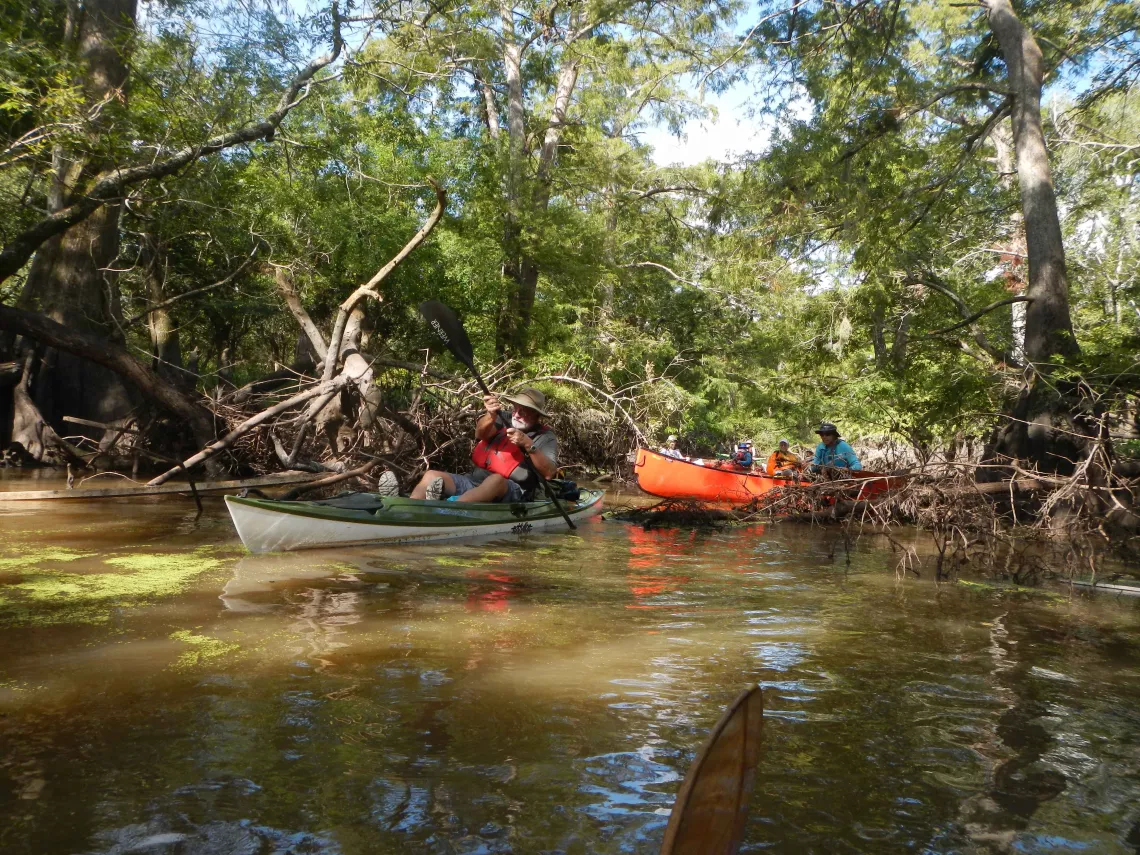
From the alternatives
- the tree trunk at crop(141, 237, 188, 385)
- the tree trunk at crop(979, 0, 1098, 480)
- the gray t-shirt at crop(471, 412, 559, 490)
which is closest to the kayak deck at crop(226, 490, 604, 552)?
the gray t-shirt at crop(471, 412, 559, 490)

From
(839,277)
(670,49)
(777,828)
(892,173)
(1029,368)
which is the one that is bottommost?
(777,828)

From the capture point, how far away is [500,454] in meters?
9.36

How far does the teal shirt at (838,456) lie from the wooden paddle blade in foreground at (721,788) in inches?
425

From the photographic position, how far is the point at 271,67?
12.1 metres

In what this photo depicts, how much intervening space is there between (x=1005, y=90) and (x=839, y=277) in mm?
4664

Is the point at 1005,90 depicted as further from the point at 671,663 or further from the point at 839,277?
the point at 671,663

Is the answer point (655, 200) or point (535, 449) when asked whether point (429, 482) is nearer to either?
point (535, 449)

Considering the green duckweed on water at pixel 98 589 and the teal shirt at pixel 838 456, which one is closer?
the green duckweed on water at pixel 98 589

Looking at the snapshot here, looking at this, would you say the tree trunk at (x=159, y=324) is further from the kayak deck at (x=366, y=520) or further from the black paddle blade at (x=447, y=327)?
the kayak deck at (x=366, y=520)

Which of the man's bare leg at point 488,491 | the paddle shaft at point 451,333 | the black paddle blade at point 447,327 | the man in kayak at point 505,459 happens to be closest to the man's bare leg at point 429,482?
the man in kayak at point 505,459

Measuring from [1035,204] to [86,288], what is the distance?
46.6 ft

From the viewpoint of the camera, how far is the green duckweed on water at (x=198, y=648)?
4.07 meters

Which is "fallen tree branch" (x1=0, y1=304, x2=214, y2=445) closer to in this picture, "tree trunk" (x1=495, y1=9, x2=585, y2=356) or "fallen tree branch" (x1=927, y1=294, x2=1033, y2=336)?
"tree trunk" (x1=495, y1=9, x2=585, y2=356)

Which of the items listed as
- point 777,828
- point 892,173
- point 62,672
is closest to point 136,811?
point 62,672
